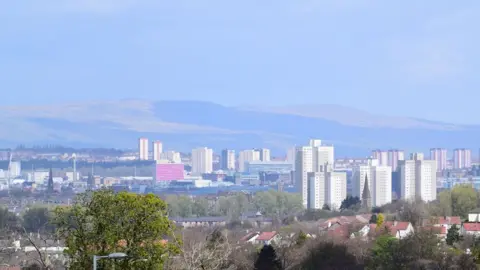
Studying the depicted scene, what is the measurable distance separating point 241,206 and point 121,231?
289ft

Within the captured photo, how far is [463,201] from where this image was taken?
73.3 meters

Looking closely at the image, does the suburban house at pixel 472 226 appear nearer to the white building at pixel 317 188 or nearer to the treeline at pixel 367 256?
the treeline at pixel 367 256

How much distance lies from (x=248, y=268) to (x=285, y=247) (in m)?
8.22

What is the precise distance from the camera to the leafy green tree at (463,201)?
72375mm

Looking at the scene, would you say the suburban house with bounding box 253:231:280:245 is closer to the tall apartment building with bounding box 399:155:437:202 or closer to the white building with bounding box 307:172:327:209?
the white building with bounding box 307:172:327:209

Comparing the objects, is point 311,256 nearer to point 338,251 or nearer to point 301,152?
point 338,251

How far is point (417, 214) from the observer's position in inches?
2491

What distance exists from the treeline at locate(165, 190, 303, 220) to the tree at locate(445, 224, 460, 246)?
45778 millimetres

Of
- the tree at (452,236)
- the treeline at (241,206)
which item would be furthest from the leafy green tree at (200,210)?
the tree at (452,236)

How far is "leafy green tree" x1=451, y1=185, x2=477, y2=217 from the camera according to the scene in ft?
237

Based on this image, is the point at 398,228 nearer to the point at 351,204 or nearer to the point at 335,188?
the point at 351,204

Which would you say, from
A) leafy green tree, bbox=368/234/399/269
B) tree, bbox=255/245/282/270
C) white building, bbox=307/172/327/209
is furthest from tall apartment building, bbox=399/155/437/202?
tree, bbox=255/245/282/270

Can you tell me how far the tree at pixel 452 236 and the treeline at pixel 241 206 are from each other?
45.8 metres

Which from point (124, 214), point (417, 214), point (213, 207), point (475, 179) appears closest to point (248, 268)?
point (124, 214)
